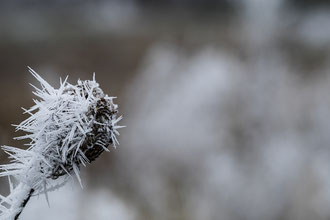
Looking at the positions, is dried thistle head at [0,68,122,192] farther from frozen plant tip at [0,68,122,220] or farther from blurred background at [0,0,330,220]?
blurred background at [0,0,330,220]

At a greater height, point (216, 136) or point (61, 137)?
point (216, 136)

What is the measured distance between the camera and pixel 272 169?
14.5 feet

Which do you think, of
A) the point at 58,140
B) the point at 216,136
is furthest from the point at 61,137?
the point at 216,136

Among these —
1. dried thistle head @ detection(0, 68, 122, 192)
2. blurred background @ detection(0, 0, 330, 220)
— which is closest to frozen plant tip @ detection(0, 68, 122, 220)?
dried thistle head @ detection(0, 68, 122, 192)

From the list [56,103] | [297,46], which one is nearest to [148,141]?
[297,46]

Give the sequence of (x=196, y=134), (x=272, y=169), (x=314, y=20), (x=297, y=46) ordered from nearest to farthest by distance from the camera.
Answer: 1. (x=272, y=169)
2. (x=196, y=134)
3. (x=297, y=46)
4. (x=314, y=20)

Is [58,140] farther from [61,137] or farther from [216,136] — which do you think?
[216,136]

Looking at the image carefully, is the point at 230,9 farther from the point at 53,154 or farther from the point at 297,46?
the point at 53,154

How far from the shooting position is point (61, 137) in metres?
0.53

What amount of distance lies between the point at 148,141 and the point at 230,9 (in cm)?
637

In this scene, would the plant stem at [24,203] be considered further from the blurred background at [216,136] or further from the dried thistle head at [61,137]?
A: the blurred background at [216,136]

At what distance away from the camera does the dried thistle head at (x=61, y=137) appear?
1.71ft

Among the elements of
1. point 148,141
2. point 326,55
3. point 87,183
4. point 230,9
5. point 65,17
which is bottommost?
point 87,183

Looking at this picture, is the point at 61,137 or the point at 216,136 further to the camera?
the point at 216,136
